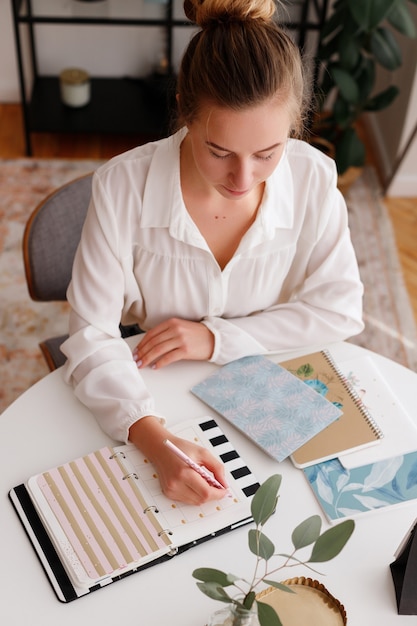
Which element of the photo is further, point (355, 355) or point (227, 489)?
point (355, 355)

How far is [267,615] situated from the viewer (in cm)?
87

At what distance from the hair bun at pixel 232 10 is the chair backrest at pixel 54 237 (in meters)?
0.62

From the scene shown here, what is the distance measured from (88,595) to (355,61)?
2.26 m

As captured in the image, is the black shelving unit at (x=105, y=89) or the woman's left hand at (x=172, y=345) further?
the black shelving unit at (x=105, y=89)

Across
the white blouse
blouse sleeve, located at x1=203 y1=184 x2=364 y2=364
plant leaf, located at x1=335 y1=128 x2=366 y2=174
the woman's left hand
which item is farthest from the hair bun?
plant leaf, located at x1=335 y1=128 x2=366 y2=174

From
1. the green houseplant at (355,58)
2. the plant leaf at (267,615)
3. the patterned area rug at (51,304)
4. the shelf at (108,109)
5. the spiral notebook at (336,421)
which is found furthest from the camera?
the shelf at (108,109)

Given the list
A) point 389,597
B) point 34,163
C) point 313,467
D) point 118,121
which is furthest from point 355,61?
point 389,597

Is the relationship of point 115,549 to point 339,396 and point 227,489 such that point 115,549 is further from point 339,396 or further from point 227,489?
point 339,396

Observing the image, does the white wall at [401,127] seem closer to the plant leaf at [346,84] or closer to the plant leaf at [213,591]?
the plant leaf at [346,84]

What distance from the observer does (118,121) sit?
3305mm

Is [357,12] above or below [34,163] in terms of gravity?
above

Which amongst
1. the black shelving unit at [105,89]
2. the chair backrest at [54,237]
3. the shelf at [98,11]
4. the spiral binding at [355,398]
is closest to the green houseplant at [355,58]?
the black shelving unit at [105,89]

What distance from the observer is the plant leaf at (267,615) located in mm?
864

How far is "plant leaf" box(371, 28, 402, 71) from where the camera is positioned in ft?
9.08
